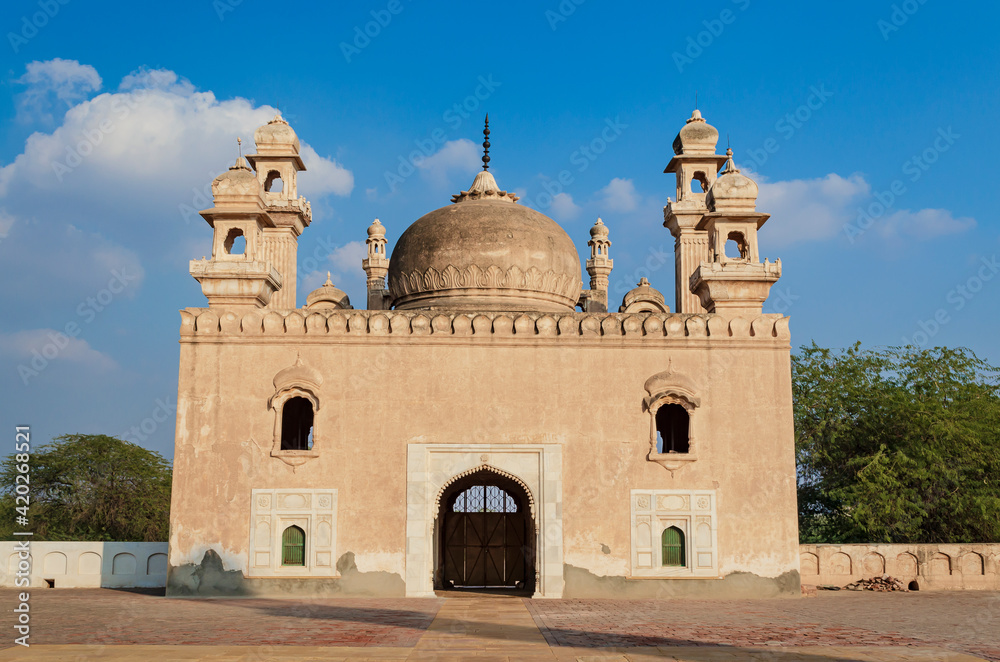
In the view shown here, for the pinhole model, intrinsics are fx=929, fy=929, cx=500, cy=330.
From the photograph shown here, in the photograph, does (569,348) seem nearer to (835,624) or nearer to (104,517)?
(835,624)

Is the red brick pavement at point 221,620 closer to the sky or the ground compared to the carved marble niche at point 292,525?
closer to the ground

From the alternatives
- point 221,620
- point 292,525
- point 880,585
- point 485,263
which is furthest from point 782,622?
point 485,263

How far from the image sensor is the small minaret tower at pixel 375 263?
22578 mm

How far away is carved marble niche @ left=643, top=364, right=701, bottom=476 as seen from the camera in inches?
593

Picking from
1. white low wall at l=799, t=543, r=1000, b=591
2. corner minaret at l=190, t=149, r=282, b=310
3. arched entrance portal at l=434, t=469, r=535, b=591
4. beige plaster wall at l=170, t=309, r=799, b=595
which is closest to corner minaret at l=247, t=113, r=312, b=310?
corner minaret at l=190, t=149, r=282, b=310

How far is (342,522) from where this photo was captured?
48.4 ft

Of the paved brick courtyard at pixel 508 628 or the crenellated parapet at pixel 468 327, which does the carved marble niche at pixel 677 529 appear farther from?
the crenellated parapet at pixel 468 327

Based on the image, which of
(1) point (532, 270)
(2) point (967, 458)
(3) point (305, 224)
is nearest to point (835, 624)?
(1) point (532, 270)

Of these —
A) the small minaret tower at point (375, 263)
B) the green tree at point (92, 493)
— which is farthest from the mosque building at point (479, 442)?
the green tree at point (92, 493)

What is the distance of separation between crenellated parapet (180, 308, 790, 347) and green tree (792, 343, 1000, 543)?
21.1 feet

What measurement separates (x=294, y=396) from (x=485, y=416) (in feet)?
10.3

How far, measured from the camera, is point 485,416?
597 inches

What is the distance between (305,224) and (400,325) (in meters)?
4.90

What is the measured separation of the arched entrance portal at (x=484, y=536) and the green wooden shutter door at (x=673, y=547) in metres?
3.87
